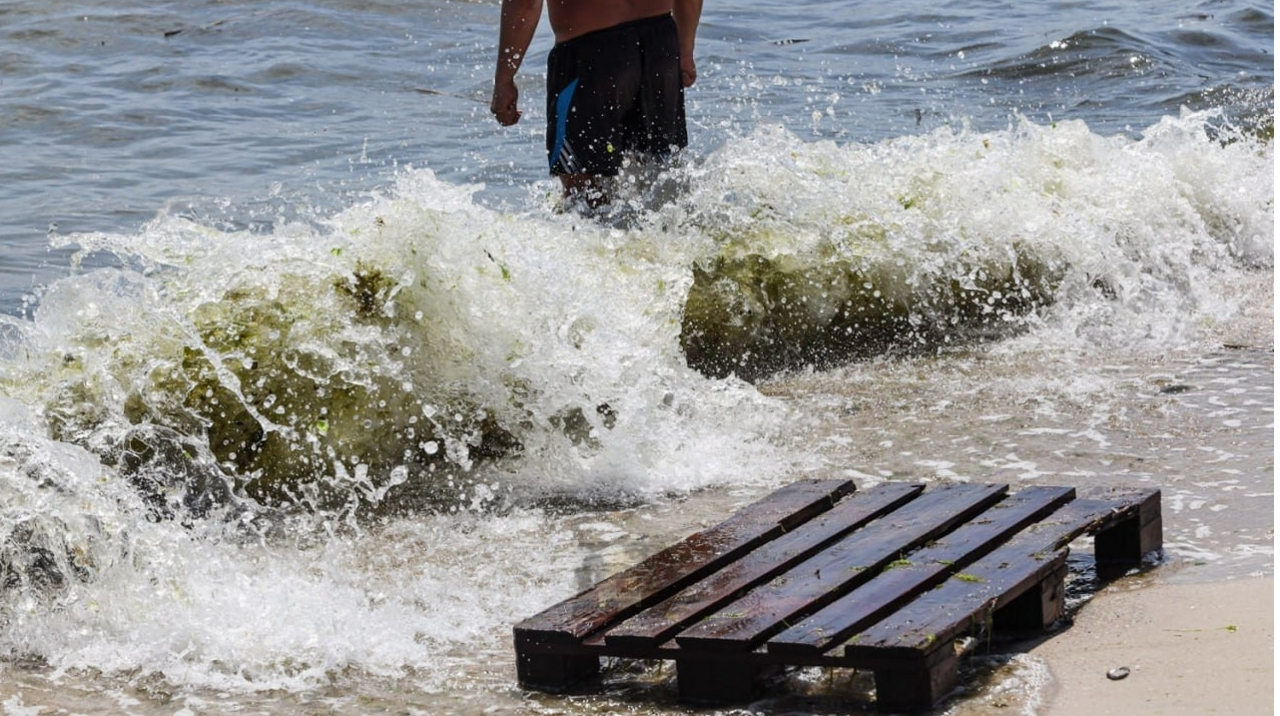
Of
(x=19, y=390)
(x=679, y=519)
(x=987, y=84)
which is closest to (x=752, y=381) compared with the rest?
(x=679, y=519)

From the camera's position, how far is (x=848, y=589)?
4.17 m

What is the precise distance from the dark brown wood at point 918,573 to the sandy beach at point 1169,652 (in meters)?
0.29

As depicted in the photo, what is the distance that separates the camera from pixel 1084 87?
14484 mm

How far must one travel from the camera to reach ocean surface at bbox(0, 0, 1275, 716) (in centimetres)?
446

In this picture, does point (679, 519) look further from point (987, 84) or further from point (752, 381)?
point (987, 84)

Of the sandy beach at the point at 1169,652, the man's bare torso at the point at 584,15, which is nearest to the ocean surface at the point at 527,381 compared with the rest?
the sandy beach at the point at 1169,652

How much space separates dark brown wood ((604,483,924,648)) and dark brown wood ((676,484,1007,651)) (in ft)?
0.12

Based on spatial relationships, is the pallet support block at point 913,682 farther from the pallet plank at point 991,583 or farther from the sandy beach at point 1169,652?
the sandy beach at point 1169,652

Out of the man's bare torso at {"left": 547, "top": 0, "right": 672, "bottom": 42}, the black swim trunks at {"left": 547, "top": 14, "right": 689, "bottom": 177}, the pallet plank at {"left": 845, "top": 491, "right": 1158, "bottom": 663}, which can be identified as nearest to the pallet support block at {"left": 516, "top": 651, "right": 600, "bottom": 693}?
the pallet plank at {"left": 845, "top": 491, "right": 1158, "bottom": 663}

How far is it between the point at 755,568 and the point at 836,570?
0.21 metres

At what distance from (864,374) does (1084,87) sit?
814 cm

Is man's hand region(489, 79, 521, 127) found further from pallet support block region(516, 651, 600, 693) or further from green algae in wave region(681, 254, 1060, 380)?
pallet support block region(516, 651, 600, 693)

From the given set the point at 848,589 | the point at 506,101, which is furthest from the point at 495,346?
the point at 848,589

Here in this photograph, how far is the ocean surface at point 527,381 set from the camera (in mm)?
4457
